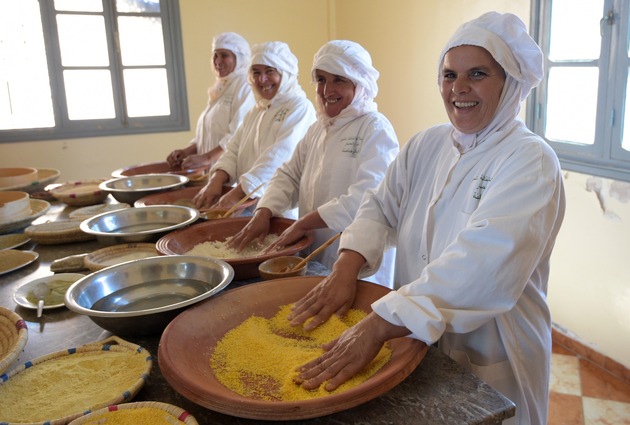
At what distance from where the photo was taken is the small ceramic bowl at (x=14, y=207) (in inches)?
80.9

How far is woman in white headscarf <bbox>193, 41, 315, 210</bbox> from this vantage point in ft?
8.34

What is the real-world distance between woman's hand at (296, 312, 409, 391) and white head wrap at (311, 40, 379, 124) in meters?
1.20

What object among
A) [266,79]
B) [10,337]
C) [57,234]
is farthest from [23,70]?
[10,337]

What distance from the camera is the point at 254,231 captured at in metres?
1.85

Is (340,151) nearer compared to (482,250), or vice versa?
(482,250)

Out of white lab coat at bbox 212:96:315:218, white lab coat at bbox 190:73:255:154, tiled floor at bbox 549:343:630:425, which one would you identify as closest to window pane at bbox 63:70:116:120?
Answer: white lab coat at bbox 190:73:255:154

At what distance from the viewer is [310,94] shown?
5281 mm

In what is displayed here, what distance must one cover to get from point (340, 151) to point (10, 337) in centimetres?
131

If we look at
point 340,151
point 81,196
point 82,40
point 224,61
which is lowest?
point 81,196

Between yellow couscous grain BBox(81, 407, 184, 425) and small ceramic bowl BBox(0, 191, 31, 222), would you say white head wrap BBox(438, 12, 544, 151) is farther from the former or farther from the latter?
small ceramic bowl BBox(0, 191, 31, 222)

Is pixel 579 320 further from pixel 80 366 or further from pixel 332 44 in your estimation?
pixel 80 366

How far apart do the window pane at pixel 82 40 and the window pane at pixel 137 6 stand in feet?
0.65

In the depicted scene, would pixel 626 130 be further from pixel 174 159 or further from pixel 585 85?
pixel 174 159

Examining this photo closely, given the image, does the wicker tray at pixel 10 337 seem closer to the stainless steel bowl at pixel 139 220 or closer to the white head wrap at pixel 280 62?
the stainless steel bowl at pixel 139 220
